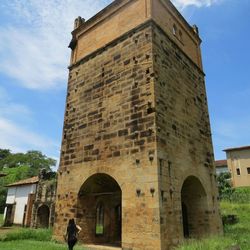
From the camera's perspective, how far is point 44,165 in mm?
52281

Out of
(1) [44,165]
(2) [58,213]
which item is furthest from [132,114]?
(1) [44,165]

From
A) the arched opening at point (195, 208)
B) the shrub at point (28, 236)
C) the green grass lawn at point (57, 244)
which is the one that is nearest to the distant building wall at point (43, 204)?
the green grass lawn at point (57, 244)

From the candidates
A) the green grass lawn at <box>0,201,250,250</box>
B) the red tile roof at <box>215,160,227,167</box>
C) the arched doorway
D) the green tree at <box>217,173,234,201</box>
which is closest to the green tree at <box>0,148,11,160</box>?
the red tile roof at <box>215,160,227,167</box>

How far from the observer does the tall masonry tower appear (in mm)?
7914

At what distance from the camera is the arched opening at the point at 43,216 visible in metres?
24.8

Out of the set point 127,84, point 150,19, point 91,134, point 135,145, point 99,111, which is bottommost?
point 135,145

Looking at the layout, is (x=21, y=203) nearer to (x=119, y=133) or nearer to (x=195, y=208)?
(x=195, y=208)

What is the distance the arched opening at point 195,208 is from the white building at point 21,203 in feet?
68.8

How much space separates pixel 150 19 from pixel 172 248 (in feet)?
26.5

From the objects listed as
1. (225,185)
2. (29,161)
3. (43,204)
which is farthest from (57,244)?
(29,161)

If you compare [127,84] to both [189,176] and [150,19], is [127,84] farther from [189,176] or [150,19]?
[189,176]

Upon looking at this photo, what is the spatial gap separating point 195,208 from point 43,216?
63.0ft

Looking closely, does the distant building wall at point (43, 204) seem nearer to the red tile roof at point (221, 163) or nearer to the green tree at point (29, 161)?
the green tree at point (29, 161)

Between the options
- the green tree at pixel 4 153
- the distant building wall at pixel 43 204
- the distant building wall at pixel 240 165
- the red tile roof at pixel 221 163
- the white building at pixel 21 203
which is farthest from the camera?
the green tree at pixel 4 153
